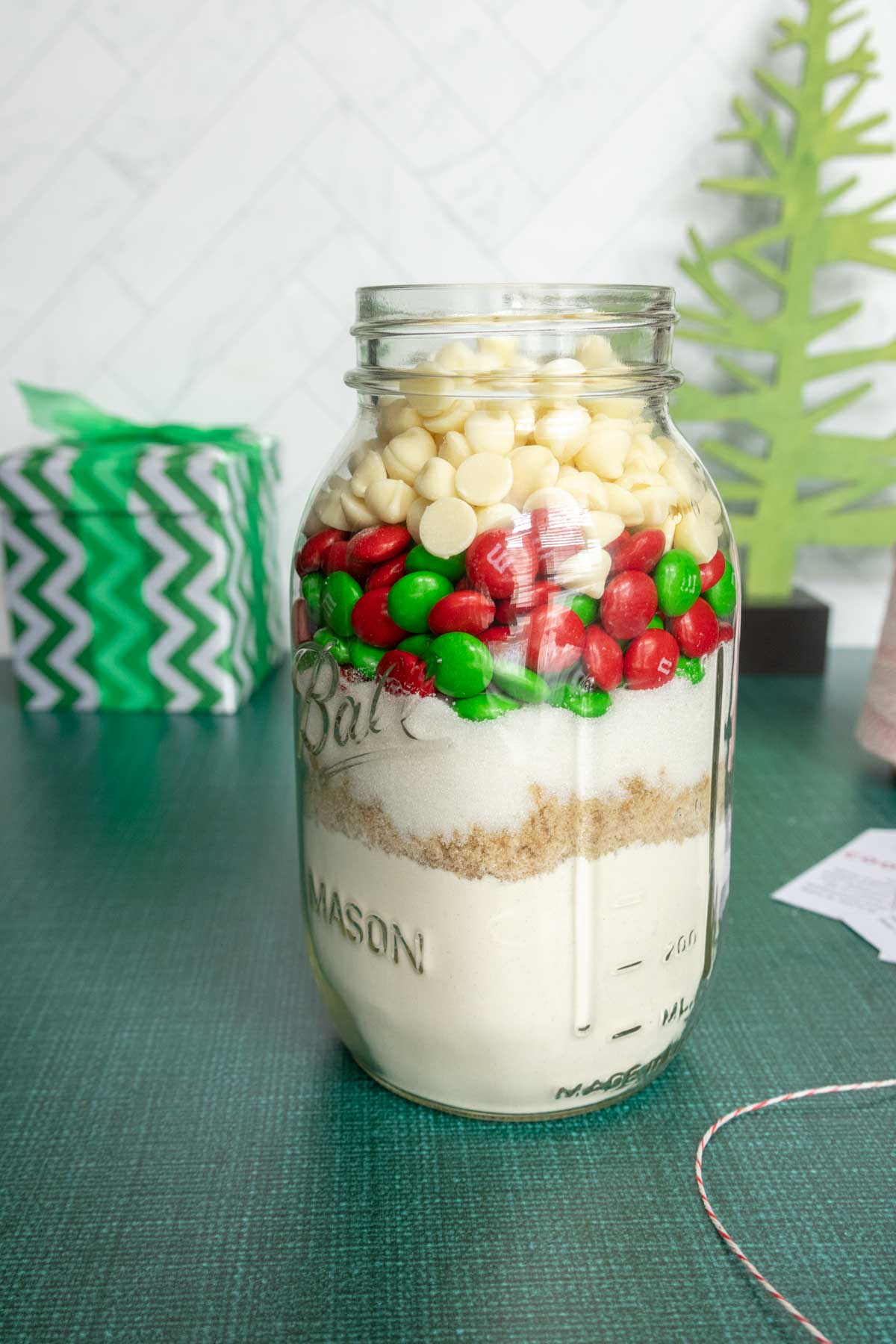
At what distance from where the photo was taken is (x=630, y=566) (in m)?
0.48

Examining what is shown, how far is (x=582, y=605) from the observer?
1.56ft

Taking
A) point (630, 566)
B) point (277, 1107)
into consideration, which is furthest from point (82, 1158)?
point (630, 566)

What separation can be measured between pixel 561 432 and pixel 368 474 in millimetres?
88

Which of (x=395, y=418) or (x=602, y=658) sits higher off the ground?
(x=395, y=418)

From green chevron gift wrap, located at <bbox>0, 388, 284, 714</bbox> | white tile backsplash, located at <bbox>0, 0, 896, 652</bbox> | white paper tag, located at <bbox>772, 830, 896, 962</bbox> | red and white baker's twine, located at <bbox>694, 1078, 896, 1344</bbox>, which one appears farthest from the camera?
white tile backsplash, located at <bbox>0, 0, 896, 652</bbox>

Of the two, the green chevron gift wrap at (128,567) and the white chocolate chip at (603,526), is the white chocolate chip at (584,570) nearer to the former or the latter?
the white chocolate chip at (603,526)

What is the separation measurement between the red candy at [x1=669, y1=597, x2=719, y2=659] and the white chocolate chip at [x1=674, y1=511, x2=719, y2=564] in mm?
21

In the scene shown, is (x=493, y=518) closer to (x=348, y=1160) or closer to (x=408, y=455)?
(x=408, y=455)

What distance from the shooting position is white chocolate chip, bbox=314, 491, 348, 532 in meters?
0.52

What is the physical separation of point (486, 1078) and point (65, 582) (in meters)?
0.80

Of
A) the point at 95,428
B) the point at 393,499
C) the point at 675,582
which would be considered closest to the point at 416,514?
the point at 393,499

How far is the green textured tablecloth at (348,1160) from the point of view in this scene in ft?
1.48

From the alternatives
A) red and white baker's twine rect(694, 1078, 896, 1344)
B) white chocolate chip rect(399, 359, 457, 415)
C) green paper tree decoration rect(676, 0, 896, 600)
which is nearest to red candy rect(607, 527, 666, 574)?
white chocolate chip rect(399, 359, 457, 415)

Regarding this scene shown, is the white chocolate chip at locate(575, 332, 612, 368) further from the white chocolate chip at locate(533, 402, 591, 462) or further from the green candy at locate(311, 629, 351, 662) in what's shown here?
the green candy at locate(311, 629, 351, 662)
